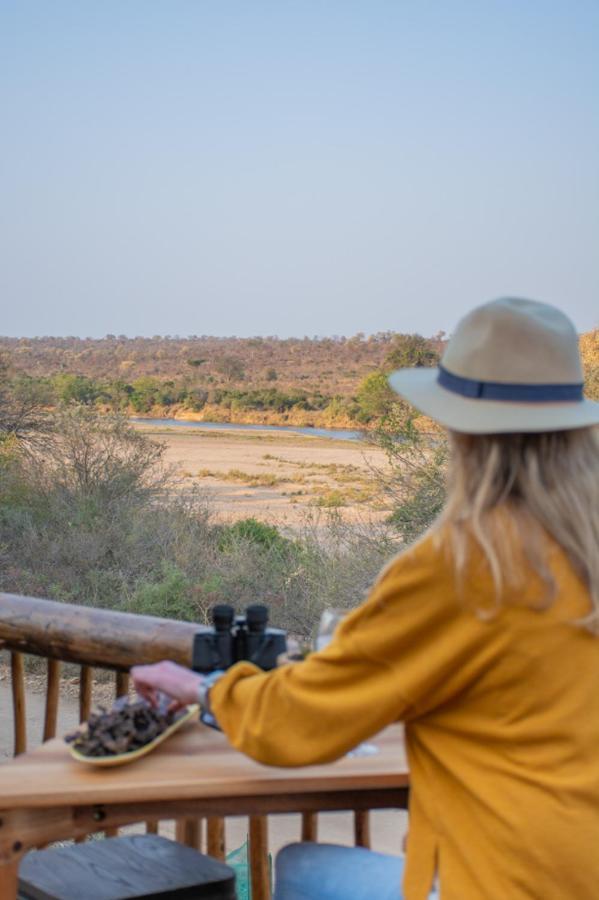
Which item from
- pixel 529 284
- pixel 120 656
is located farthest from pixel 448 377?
pixel 529 284

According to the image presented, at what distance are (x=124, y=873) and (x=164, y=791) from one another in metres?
0.53

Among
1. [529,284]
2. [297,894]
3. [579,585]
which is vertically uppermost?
[529,284]

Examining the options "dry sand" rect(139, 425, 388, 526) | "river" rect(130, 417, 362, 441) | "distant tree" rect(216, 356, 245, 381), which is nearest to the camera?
"dry sand" rect(139, 425, 388, 526)

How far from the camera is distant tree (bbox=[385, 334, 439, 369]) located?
1263 centimetres

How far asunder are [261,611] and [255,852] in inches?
29.2

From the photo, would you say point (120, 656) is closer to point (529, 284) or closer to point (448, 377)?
point (448, 377)

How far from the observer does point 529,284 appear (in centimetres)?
739

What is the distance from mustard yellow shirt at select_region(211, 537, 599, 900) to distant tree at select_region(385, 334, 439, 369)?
10818mm

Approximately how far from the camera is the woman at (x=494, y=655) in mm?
1331

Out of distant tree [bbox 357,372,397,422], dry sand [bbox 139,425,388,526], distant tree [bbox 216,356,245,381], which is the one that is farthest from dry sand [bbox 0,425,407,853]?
distant tree [bbox 216,356,245,381]

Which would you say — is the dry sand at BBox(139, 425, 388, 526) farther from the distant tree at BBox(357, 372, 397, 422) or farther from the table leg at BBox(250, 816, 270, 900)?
the table leg at BBox(250, 816, 270, 900)

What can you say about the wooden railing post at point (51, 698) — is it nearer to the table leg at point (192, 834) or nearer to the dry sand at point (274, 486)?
the table leg at point (192, 834)

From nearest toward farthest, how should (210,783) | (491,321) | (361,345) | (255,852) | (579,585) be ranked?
(579,585) < (491,321) < (210,783) < (255,852) < (361,345)

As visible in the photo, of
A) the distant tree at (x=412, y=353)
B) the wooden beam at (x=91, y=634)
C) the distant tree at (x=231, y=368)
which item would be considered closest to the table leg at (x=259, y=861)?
the wooden beam at (x=91, y=634)
